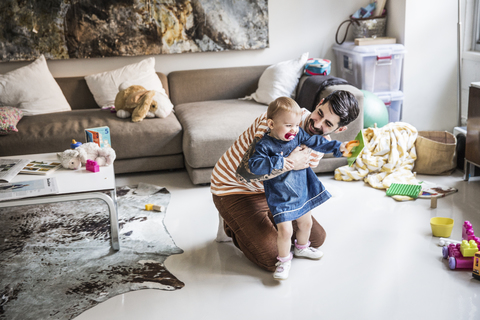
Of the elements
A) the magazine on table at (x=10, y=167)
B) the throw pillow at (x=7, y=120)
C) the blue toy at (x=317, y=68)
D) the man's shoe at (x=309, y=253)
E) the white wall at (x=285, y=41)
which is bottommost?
the man's shoe at (x=309, y=253)

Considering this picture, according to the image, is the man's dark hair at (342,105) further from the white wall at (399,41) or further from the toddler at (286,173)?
the white wall at (399,41)

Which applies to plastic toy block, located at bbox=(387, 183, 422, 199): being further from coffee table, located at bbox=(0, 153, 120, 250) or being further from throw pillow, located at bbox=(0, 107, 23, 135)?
throw pillow, located at bbox=(0, 107, 23, 135)

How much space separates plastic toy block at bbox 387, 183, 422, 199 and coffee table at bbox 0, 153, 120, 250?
172 centimetres

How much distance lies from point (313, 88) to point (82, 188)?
1.99 meters

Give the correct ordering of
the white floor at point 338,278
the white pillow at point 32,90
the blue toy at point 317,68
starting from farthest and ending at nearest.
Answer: the blue toy at point 317,68, the white pillow at point 32,90, the white floor at point 338,278

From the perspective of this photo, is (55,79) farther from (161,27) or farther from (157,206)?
(157,206)

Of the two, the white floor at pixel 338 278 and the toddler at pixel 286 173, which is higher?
the toddler at pixel 286 173

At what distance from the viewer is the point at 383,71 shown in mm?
3807

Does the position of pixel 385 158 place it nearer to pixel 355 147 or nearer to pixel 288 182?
pixel 355 147

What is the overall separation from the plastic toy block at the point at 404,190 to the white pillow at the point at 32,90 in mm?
2725

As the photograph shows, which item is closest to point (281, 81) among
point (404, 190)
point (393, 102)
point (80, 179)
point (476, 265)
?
point (393, 102)

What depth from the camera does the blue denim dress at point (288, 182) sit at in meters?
1.86

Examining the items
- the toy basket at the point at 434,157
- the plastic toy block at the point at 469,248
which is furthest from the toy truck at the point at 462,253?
the toy basket at the point at 434,157

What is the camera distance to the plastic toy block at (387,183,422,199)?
110 inches
